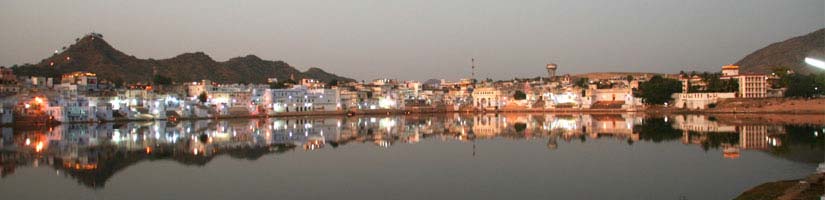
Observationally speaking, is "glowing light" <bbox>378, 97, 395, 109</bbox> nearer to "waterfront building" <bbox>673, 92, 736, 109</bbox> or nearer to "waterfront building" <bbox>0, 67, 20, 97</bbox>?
"waterfront building" <bbox>673, 92, 736, 109</bbox>

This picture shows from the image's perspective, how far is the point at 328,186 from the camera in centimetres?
1127

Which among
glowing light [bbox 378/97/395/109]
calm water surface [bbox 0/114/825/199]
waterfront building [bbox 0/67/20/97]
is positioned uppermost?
waterfront building [bbox 0/67/20/97]

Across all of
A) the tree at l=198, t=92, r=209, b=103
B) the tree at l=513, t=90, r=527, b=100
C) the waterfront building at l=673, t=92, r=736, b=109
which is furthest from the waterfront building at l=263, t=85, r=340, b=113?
the waterfront building at l=673, t=92, r=736, b=109

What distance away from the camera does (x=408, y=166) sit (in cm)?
1422

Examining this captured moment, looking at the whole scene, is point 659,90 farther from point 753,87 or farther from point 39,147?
point 39,147

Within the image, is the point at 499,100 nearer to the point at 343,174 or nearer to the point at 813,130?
the point at 813,130

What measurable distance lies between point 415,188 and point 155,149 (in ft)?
31.7

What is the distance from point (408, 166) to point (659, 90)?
37.5 meters

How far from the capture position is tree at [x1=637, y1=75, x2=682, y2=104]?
4781 centimetres

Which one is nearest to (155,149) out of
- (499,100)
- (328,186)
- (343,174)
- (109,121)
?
(343,174)

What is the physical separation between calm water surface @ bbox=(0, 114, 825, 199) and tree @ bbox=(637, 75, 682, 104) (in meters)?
26.3

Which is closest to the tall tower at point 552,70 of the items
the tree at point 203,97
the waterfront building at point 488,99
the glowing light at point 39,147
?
the waterfront building at point 488,99

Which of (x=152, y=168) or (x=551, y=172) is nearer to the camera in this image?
(x=551, y=172)

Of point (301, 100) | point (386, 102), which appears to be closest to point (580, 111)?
point (386, 102)
